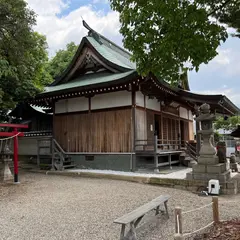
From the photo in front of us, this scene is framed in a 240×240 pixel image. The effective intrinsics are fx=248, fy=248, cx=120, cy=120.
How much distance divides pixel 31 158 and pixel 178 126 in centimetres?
897

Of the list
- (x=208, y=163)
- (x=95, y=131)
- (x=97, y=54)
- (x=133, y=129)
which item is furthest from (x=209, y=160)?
(x=97, y=54)

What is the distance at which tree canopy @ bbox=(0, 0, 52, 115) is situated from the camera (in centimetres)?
947

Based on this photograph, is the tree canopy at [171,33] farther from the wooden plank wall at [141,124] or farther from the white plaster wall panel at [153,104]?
the white plaster wall panel at [153,104]

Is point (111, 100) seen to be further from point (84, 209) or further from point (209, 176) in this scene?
point (84, 209)

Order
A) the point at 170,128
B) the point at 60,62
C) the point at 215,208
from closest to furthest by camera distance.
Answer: the point at 215,208 → the point at 170,128 → the point at 60,62

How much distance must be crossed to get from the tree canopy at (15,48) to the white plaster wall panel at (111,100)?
3156 millimetres

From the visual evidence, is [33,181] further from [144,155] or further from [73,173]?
[144,155]

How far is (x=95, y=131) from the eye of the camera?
11727mm

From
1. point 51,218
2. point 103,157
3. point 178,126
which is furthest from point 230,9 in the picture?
point 178,126

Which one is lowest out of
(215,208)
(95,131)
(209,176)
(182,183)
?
(182,183)

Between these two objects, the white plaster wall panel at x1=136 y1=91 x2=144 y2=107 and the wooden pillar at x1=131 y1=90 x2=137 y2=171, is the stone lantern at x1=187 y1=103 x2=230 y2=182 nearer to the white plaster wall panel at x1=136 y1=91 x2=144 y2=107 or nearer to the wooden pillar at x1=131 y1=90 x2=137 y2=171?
the wooden pillar at x1=131 y1=90 x2=137 y2=171

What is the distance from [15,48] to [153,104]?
674 cm

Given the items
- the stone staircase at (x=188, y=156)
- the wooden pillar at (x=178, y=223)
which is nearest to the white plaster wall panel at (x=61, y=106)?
the stone staircase at (x=188, y=156)

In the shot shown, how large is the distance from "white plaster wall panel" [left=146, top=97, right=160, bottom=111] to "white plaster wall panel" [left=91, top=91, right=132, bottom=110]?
4.44 ft
